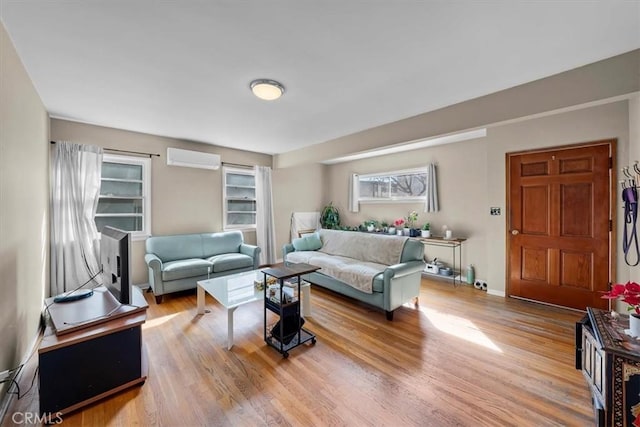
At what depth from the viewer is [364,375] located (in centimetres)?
192

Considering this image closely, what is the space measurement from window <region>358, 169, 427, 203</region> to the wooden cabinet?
3504mm

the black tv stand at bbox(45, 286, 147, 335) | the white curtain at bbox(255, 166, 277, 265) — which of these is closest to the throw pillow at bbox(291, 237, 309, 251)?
the white curtain at bbox(255, 166, 277, 265)

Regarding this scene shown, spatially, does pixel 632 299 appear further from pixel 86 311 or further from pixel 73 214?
pixel 73 214

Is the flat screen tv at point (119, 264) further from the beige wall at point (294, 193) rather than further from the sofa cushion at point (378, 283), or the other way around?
the beige wall at point (294, 193)

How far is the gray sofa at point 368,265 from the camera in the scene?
2.86m

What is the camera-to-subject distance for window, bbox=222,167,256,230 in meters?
4.85

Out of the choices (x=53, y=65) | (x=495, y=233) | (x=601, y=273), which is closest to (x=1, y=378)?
(x=53, y=65)

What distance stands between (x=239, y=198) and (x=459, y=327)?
414cm

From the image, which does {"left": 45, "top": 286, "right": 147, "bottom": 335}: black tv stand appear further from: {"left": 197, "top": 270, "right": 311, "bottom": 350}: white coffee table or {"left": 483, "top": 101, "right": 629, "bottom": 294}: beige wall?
{"left": 483, "top": 101, "right": 629, "bottom": 294}: beige wall

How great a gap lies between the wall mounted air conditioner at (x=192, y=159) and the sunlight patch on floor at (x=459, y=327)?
3.98 metres

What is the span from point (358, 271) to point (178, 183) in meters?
3.27

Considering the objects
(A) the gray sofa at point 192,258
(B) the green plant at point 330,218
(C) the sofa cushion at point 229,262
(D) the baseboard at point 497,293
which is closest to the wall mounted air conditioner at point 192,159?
(A) the gray sofa at point 192,258

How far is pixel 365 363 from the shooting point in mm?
2068

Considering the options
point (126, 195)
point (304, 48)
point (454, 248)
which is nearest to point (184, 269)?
point (126, 195)
